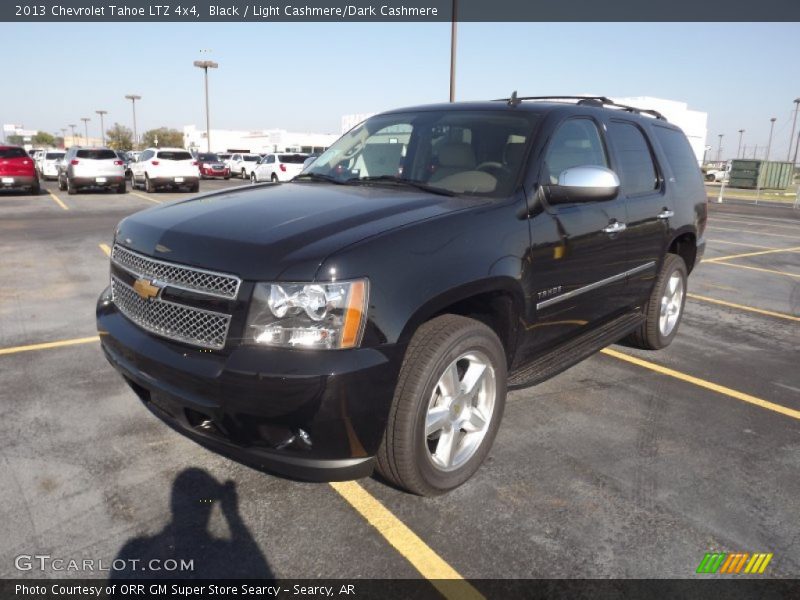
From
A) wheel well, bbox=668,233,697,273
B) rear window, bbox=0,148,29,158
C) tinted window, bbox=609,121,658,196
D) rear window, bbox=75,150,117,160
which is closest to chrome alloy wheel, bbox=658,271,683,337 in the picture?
wheel well, bbox=668,233,697,273

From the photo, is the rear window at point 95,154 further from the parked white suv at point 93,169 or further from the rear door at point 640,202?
the rear door at point 640,202

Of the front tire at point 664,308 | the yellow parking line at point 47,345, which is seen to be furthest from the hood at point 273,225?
the front tire at point 664,308

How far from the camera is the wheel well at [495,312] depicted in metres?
2.92

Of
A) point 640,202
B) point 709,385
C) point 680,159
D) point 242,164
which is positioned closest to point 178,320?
point 640,202

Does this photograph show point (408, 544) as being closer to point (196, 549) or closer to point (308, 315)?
point (196, 549)

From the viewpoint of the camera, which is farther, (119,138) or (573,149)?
(119,138)

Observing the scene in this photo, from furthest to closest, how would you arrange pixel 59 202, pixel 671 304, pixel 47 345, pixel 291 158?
pixel 291 158, pixel 59 202, pixel 671 304, pixel 47 345

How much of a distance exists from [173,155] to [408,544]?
22375 millimetres

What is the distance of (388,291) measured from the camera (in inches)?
94.9

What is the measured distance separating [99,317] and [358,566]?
2004 mm

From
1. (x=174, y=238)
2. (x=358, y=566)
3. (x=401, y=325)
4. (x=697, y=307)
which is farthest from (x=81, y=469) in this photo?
(x=697, y=307)

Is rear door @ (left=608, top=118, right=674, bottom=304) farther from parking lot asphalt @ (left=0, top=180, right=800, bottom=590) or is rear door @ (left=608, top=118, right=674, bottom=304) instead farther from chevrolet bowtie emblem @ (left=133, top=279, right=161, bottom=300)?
chevrolet bowtie emblem @ (left=133, top=279, right=161, bottom=300)

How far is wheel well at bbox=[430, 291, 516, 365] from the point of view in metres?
2.92

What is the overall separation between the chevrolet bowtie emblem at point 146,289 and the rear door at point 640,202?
10.1 feet
